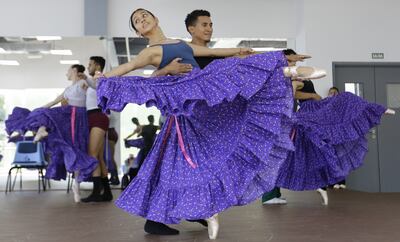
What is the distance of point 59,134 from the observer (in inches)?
198

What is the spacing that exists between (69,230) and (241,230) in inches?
40.4

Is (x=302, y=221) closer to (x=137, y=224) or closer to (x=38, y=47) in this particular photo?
(x=137, y=224)

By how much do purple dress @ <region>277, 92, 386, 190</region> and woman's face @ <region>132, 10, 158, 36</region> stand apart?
1890 mm

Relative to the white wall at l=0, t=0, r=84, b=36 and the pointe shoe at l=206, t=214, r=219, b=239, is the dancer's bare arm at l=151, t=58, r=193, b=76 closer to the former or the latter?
the pointe shoe at l=206, t=214, r=219, b=239

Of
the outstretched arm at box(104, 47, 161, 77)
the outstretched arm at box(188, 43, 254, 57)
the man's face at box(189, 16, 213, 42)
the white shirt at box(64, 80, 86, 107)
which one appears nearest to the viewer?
the outstretched arm at box(104, 47, 161, 77)

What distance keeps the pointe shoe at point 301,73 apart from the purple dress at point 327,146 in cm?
187

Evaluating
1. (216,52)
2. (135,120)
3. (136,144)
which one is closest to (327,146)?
(216,52)

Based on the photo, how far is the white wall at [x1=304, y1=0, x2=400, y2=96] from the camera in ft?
25.2

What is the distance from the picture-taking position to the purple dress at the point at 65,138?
4.99 meters

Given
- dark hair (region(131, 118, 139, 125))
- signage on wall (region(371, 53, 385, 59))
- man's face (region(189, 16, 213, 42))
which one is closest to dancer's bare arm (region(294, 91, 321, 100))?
man's face (region(189, 16, 213, 42))

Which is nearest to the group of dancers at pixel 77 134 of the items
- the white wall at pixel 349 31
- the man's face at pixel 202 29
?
the man's face at pixel 202 29

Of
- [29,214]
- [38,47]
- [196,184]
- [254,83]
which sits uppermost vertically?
[38,47]

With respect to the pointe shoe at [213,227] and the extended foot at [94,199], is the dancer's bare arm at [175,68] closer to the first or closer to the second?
the pointe shoe at [213,227]

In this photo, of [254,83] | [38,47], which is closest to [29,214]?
[254,83]
